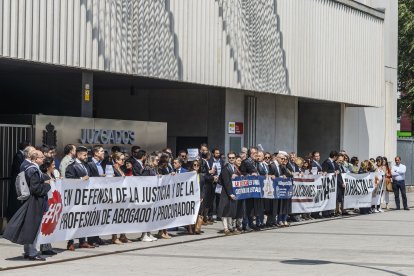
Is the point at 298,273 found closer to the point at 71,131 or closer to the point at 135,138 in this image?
the point at 71,131

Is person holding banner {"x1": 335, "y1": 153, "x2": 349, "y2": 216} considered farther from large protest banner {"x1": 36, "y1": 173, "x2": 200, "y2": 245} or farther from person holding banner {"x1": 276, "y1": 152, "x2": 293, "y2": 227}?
large protest banner {"x1": 36, "y1": 173, "x2": 200, "y2": 245}

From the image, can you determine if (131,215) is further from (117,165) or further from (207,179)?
(207,179)

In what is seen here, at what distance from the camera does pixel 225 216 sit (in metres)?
21.4

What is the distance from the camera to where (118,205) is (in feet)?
60.4

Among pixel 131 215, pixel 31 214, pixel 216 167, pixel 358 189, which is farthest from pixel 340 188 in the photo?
pixel 31 214

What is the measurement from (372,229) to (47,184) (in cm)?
1022

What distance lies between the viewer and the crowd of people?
1566 centimetres

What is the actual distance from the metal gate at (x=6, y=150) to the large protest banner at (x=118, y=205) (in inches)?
117

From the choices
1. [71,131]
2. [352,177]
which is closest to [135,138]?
[71,131]

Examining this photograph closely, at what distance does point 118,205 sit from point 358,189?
41.4ft

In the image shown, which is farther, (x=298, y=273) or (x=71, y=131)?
(x=71, y=131)

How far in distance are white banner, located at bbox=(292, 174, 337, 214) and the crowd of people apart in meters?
0.24

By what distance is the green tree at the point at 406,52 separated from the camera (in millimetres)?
57594

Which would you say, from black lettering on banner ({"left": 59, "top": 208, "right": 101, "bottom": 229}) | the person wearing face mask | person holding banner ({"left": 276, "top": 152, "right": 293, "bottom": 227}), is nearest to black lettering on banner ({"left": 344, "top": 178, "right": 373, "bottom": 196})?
person holding banner ({"left": 276, "top": 152, "right": 293, "bottom": 227})
